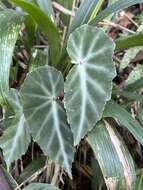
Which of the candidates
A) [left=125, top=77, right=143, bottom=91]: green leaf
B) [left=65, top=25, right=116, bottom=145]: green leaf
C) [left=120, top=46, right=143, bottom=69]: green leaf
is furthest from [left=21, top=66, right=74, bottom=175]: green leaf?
[left=120, top=46, right=143, bottom=69]: green leaf

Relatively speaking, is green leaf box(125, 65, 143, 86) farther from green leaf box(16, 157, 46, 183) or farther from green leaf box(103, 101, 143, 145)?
green leaf box(16, 157, 46, 183)

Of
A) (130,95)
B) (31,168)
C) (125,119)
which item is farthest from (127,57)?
(31,168)

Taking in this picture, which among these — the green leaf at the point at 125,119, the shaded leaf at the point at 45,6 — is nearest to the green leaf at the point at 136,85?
the green leaf at the point at 125,119

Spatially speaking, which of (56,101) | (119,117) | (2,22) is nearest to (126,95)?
(119,117)

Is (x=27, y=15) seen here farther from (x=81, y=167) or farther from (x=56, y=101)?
(x=81, y=167)

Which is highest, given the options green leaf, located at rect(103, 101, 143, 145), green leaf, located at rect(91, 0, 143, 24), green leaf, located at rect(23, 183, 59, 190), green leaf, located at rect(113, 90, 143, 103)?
green leaf, located at rect(91, 0, 143, 24)

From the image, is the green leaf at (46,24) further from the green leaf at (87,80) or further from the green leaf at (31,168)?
the green leaf at (31,168)

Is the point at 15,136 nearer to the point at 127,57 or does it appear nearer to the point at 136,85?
the point at 136,85
